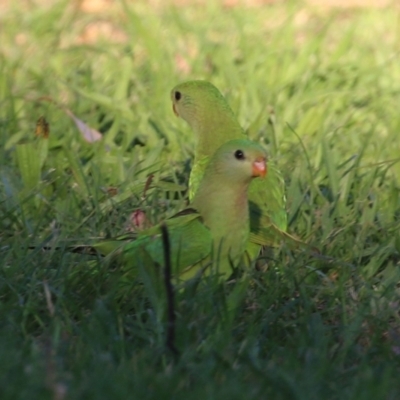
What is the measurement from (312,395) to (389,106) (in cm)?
272

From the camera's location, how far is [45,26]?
5246mm

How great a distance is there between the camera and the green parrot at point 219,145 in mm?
2904

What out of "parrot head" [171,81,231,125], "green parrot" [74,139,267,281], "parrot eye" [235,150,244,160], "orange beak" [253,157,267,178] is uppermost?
"parrot head" [171,81,231,125]

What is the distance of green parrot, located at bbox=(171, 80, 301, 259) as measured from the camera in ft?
9.53

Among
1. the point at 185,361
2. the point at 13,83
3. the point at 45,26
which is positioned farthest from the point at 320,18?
the point at 185,361

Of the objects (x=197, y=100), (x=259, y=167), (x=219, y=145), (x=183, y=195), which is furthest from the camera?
(x=183, y=195)

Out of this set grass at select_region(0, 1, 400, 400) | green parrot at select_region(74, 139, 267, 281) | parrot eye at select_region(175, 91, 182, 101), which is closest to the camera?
grass at select_region(0, 1, 400, 400)

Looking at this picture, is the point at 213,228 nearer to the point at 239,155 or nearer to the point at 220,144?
the point at 239,155

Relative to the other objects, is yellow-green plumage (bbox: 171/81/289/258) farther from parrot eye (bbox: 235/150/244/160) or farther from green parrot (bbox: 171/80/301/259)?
parrot eye (bbox: 235/150/244/160)

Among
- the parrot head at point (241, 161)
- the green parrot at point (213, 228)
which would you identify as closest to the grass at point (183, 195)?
the green parrot at point (213, 228)

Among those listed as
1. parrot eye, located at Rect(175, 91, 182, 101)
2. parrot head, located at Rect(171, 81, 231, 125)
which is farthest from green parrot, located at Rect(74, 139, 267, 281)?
parrot eye, located at Rect(175, 91, 182, 101)

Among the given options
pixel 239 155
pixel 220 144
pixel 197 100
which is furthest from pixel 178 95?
pixel 239 155

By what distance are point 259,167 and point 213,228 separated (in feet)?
0.68

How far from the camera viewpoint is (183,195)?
348 cm
